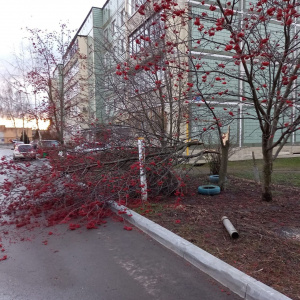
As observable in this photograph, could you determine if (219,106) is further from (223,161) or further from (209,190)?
(209,190)

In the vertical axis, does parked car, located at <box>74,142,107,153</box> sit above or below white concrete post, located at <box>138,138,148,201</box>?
above

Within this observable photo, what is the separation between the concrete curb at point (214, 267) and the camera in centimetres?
279

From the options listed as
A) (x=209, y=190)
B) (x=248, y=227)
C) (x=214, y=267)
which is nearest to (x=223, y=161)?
(x=209, y=190)

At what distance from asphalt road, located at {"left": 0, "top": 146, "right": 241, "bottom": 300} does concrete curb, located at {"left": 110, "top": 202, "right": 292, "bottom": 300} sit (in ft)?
0.29

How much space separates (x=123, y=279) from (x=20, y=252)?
1844 mm

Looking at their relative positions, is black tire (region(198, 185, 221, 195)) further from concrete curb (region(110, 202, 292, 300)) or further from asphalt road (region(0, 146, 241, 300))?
asphalt road (region(0, 146, 241, 300))

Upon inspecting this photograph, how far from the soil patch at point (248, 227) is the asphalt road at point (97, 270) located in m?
0.49

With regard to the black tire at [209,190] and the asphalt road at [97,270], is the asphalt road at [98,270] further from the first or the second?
the black tire at [209,190]

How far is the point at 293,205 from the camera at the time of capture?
616cm

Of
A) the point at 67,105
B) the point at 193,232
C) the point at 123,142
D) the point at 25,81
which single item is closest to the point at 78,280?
the point at 193,232

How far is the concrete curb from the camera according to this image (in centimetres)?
279

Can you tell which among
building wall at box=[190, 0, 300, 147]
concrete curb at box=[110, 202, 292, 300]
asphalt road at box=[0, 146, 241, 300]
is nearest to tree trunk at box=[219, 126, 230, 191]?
building wall at box=[190, 0, 300, 147]

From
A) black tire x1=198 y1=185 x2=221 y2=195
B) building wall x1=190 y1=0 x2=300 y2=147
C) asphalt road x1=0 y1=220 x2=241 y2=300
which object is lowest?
asphalt road x1=0 y1=220 x2=241 y2=300

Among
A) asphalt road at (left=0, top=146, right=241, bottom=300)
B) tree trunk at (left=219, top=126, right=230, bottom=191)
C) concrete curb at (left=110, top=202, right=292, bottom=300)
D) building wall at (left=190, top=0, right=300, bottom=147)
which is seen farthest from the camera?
tree trunk at (left=219, top=126, right=230, bottom=191)
